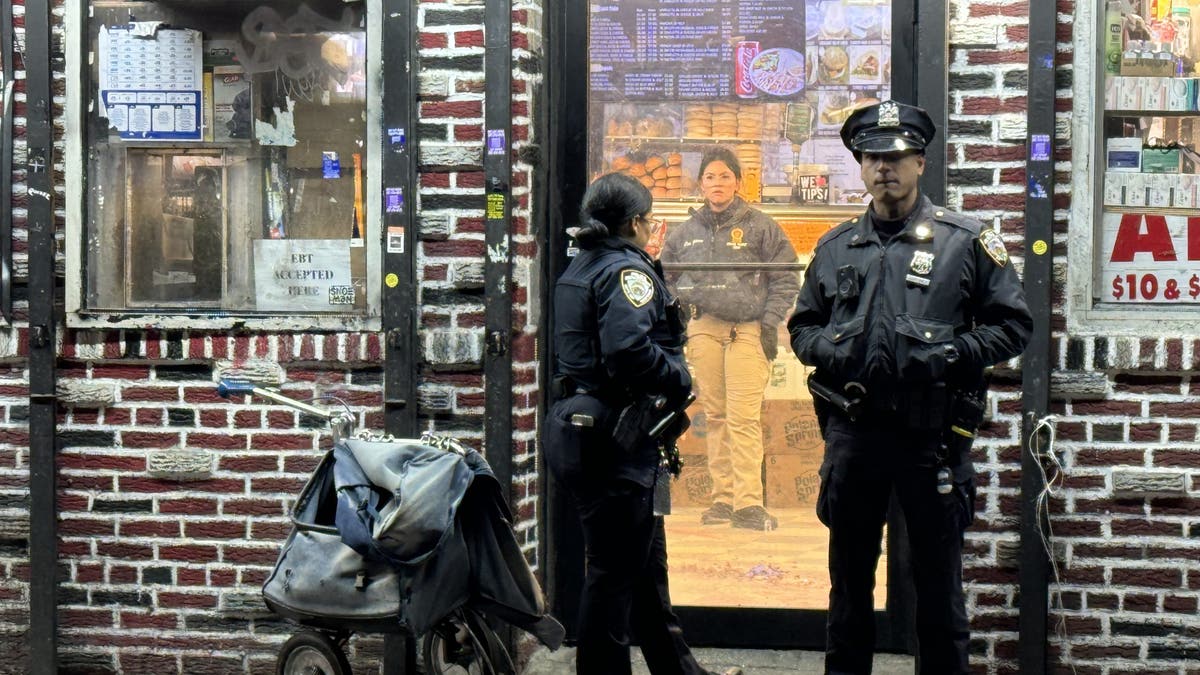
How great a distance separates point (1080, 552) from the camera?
560cm

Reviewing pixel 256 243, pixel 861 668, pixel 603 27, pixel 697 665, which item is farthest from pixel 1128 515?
pixel 256 243

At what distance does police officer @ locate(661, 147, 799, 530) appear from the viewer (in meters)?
6.09

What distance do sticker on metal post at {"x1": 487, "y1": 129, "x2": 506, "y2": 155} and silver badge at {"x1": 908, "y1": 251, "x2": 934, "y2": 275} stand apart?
170 centimetres

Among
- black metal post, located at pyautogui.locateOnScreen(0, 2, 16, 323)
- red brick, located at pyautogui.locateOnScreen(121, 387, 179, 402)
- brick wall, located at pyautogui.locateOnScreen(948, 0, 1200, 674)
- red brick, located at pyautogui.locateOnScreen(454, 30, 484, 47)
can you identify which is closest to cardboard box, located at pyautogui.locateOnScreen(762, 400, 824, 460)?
brick wall, located at pyautogui.locateOnScreen(948, 0, 1200, 674)

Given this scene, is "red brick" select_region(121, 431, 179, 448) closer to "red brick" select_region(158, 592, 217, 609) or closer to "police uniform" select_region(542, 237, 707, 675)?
"red brick" select_region(158, 592, 217, 609)

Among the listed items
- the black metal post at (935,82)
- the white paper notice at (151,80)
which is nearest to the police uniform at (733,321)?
the black metal post at (935,82)

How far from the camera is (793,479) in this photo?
20.1ft

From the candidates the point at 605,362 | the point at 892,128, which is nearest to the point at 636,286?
the point at 605,362

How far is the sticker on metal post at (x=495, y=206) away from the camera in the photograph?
5746mm

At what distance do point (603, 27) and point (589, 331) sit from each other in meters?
1.70

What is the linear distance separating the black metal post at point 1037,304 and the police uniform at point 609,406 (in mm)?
1405

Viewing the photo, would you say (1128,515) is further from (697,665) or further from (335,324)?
(335,324)

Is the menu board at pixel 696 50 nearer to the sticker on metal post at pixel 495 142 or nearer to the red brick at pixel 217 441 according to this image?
the sticker on metal post at pixel 495 142

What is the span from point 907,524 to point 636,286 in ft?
4.06
